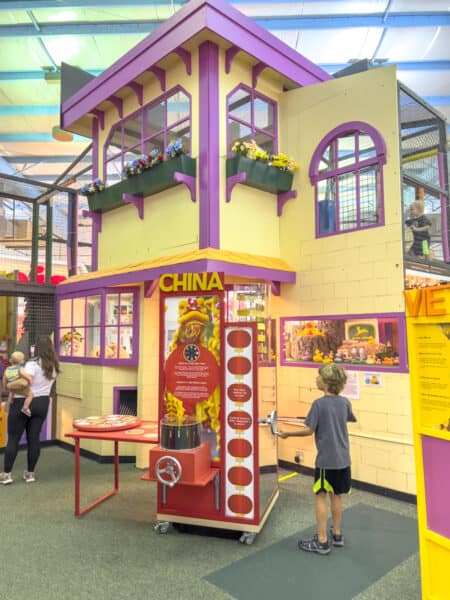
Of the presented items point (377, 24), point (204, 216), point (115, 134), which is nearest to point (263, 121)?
point (204, 216)

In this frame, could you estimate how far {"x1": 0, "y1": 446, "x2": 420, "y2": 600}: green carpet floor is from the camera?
283cm

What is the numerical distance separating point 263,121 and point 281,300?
2468 millimetres

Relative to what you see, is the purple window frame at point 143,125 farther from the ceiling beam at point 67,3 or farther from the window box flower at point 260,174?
the ceiling beam at point 67,3

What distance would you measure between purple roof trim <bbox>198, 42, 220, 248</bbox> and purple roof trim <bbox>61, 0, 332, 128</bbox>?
0.27 meters

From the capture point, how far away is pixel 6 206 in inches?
283

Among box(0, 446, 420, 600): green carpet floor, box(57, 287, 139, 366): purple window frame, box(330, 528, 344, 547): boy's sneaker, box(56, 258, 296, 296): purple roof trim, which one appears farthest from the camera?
box(57, 287, 139, 366): purple window frame

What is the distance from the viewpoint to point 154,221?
578 centimetres

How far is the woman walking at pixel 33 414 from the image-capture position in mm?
5047

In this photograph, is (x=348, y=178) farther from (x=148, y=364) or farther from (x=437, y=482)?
(x=437, y=482)

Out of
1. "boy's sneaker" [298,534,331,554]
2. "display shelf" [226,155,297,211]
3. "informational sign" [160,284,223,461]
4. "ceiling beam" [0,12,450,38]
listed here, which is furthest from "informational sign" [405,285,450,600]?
"ceiling beam" [0,12,450,38]

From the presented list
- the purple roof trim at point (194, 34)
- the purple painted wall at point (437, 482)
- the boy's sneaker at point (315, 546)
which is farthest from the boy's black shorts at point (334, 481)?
the purple roof trim at point (194, 34)

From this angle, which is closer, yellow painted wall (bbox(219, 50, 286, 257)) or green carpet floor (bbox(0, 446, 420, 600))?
green carpet floor (bbox(0, 446, 420, 600))

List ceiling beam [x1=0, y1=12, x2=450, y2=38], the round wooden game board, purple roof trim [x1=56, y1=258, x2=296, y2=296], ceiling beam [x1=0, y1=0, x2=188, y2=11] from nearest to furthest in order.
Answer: the round wooden game board
purple roof trim [x1=56, y1=258, x2=296, y2=296]
ceiling beam [x1=0, y1=0, x2=188, y2=11]
ceiling beam [x1=0, y1=12, x2=450, y2=38]

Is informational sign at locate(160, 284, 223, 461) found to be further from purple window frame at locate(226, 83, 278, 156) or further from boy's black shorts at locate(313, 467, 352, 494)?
purple window frame at locate(226, 83, 278, 156)
